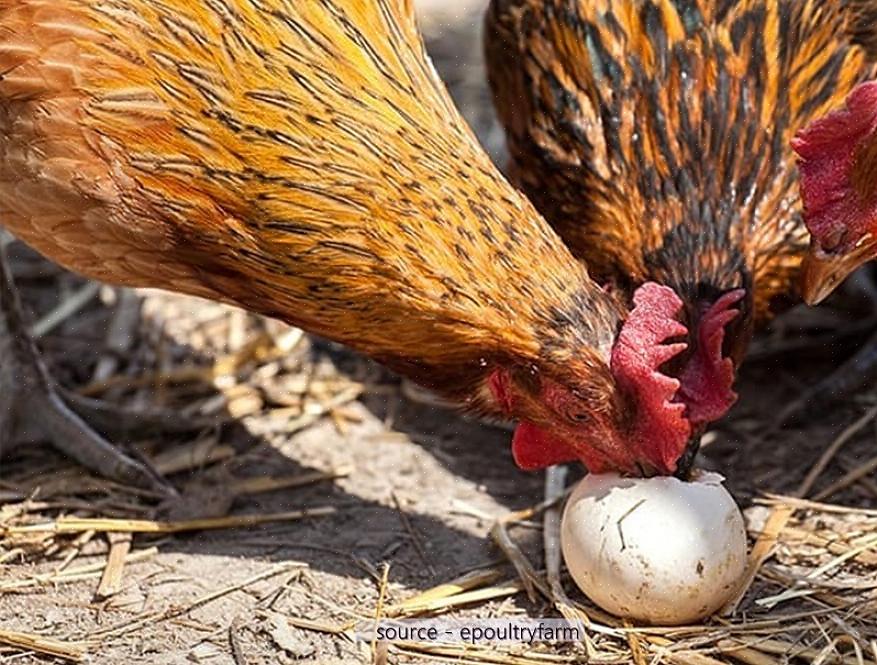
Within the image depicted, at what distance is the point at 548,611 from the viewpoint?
12.0ft

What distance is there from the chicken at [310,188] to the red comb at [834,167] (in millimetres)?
457

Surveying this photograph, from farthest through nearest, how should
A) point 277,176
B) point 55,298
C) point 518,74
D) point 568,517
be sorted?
point 55,298, point 518,74, point 568,517, point 277,176

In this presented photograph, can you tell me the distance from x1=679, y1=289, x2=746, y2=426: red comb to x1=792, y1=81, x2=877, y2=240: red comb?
329 millimetres

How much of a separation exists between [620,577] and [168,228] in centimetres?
131

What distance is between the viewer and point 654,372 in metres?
3.31

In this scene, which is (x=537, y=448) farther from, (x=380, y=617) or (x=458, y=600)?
(x=380, y=617)

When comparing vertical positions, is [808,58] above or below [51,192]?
below

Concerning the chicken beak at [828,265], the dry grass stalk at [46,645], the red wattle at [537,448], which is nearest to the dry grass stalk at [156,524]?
the dry grass stalk at [46,645]

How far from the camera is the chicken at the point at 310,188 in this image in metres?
3.29

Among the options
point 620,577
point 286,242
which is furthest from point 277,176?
point 620,577

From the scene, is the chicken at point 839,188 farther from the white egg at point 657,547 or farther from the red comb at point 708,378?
the white egg at point 657,547

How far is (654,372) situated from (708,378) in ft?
0.78

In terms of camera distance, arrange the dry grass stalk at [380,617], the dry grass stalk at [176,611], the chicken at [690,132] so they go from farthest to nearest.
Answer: the chicken at [690,132] < the dry grass stalk at [176,611] < the dry grass stalk at [380,617]

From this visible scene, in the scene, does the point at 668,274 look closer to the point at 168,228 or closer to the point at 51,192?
the point at 168,228
